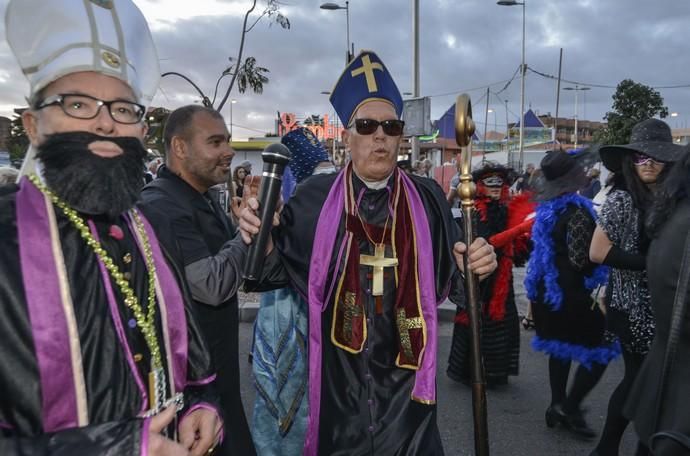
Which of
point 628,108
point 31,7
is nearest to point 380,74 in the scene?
point 31,7

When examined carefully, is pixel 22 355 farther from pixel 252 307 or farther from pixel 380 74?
pixel 252 307

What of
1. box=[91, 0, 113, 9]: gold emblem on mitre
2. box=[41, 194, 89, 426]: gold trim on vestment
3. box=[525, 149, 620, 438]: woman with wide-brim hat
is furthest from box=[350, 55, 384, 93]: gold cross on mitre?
box=[525, 149, 620, 438]: woman with wide-brim hat

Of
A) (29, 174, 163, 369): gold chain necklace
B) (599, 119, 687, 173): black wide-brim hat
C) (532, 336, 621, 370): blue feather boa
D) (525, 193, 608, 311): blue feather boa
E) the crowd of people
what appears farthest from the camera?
(525, 193, 608, 311): blue feather boa

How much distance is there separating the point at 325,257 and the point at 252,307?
498 cm

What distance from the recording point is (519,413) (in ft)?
14.6

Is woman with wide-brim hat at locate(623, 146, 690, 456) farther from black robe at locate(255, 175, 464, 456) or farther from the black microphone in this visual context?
the black microphone

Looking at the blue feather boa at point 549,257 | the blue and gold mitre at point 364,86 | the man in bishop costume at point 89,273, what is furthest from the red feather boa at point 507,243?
the man in bishop costume at point 89,273

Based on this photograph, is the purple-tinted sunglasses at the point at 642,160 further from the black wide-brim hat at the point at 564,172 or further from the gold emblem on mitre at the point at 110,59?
the gold emblem on mitre at the point at 110,59

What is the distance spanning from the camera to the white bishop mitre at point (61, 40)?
1.43 metres

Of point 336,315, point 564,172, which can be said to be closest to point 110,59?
point 336,315

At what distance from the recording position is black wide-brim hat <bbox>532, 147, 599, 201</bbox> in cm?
425

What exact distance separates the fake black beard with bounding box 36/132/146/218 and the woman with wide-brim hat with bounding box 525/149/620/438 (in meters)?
3.33

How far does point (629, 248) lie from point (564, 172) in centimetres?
123

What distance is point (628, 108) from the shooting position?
25.5 metres
